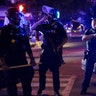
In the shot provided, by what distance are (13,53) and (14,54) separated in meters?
0.03

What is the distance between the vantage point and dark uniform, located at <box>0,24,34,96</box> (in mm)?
6633

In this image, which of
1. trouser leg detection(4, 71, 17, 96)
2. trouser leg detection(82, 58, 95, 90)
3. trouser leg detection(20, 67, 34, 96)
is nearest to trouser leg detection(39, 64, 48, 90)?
trouser leg detection(82, 58, 95, 90)

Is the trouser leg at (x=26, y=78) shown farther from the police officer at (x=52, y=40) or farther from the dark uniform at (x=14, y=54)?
the police officer at (x=52, y=40)

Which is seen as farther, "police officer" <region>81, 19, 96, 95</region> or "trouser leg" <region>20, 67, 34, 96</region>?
"police officer" <region>81, 19, 96, 95</region>

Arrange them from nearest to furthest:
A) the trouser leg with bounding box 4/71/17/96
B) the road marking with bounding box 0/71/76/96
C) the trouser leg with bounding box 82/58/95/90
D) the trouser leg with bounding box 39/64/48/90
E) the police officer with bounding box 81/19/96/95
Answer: the trouser leg with bounding box 4/71/17/96
the trouser leg with bounding box 39/64/48/90
the police officer with bounding box 81/19/96/95
the trouser leg with bounding box 82/58/95/90
the road marking with bounding box 0/71/76/96

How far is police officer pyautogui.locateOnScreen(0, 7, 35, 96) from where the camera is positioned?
6.63 m

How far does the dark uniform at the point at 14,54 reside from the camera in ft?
21.8

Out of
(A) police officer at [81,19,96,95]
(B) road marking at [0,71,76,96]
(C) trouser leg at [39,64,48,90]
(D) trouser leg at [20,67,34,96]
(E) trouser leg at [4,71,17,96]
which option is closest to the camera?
(E) trouser leg at [4,71,17,96]

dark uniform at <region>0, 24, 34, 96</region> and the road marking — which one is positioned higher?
dark uniform at <region>0, 24, 34, 96</region>

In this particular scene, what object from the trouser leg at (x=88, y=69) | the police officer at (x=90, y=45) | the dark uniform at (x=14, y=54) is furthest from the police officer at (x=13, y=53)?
the trouser leg at (x=88, y=69)

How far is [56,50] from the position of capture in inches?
311

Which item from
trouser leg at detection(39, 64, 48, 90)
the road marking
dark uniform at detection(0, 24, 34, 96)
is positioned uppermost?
dark uniform at detection(0, 24, 34, 96)

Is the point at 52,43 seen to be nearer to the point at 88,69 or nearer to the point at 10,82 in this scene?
the point at 88,69

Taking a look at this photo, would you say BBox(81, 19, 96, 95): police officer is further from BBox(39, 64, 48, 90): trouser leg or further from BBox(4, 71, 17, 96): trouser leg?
BBox(4, 71, 17, 96): trouser leg
